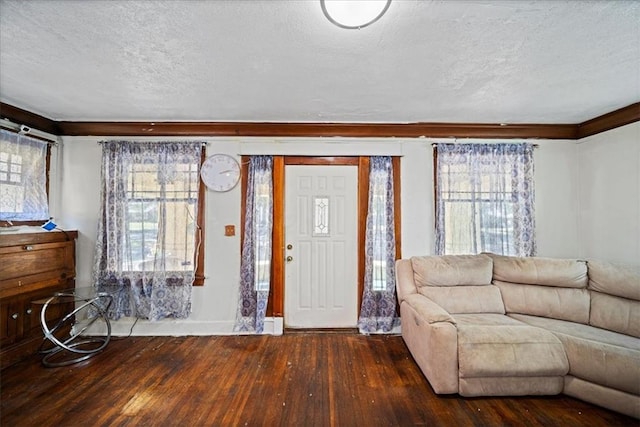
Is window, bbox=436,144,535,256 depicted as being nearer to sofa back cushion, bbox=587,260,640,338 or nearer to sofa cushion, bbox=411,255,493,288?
sofa cushion, bbox=411,255,493,288

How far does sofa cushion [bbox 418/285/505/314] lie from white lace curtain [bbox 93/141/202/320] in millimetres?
2667

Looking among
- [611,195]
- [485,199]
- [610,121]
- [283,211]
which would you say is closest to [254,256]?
[283,211]

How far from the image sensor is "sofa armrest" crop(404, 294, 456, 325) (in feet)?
7.47

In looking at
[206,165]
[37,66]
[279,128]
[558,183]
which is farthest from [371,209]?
[37,66]

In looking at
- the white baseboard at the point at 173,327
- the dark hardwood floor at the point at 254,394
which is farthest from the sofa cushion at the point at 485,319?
the white baseboard at the point at 173,327

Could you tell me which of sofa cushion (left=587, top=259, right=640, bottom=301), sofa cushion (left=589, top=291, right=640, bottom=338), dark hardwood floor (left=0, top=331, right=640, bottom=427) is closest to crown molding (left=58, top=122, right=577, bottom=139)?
sofa cushion (left=587, top=259, right=640, bottom=301)

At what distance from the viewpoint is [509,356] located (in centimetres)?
212

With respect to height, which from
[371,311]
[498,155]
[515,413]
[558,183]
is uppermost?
[498,155]

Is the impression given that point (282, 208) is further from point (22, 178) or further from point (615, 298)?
point (615, 298)

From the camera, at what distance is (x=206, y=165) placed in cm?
336

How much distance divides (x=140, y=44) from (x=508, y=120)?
351 cm

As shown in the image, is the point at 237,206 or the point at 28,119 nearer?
the point at 28,119

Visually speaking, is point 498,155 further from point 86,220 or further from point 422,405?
point 86,220

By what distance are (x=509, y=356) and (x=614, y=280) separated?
1.32 meters
